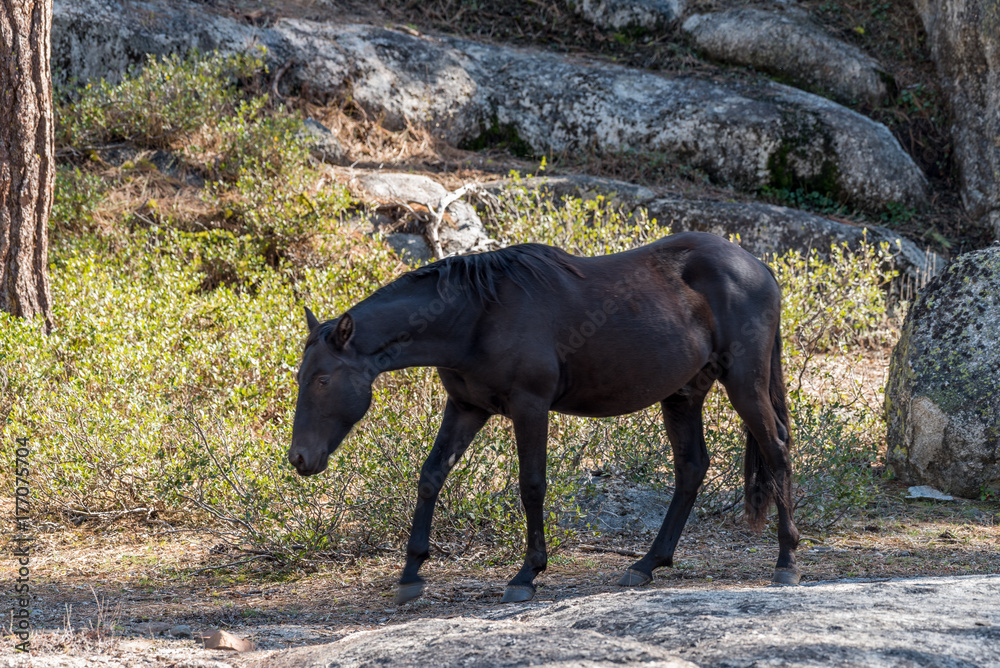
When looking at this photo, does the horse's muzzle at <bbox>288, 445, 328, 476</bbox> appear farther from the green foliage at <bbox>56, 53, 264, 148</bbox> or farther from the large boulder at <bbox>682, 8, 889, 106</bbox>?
the large boulder at <bbox>682, 8, 889, 106</bbox>

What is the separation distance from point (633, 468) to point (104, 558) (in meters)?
3.54

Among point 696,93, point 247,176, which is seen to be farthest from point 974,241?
point 247,176

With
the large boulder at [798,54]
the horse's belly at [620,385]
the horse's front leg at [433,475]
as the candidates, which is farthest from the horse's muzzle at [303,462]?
the large boulder at [798,54]

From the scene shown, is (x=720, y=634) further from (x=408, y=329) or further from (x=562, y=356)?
(x=408, y=329)

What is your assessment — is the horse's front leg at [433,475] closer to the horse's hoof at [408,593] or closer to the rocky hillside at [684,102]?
the horse's hoof at [408,593]

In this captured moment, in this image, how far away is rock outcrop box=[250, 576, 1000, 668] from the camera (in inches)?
102

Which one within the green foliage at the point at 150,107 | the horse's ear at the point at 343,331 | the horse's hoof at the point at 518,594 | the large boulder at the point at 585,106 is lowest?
the horse's hoof at the point at 518,594

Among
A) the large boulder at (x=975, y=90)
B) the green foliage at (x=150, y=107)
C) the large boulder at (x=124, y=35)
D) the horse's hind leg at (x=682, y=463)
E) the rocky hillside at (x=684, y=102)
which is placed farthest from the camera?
the large boulder at (x=975, y=90)

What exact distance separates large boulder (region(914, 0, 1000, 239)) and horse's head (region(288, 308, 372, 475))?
10413mm

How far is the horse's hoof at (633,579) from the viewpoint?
15.1 feet

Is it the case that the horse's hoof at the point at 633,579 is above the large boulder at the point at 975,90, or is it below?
below

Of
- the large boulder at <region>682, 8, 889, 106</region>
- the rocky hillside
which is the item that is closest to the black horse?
the rocky hillside

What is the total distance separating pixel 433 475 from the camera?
4.42 metres

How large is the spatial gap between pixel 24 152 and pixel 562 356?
5.01 meters
